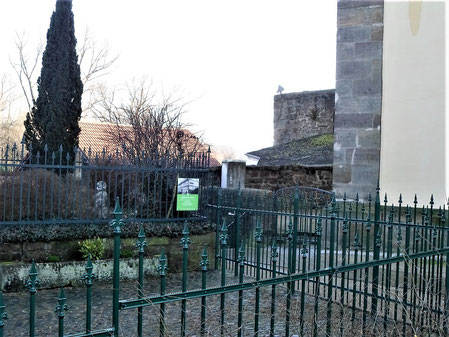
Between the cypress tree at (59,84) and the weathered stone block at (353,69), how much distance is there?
746 centimetres

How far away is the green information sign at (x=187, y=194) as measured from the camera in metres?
8.58

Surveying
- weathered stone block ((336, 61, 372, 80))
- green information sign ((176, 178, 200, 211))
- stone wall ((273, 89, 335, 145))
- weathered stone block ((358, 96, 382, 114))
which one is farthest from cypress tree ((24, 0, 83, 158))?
stone wall ((273, 89, 335, 145))

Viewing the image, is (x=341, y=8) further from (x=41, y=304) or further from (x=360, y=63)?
(x=41, y=304)

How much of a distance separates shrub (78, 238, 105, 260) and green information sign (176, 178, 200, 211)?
5.13 feet

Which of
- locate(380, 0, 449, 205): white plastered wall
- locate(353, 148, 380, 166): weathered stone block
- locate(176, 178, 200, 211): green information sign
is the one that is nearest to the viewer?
locate(176, 178, 200, 211): green information sign

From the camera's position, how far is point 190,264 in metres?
8.49

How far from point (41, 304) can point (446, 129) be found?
736 cm

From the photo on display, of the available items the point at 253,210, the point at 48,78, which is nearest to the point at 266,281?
the point at 253,210

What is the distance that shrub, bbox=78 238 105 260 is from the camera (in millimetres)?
7574

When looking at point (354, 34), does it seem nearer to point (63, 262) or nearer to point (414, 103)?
point (414, 103)

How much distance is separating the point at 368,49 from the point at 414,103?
1.47 m

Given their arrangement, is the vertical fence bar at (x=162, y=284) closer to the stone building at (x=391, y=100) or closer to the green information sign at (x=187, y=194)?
the green information sign at (x=187, y=194)

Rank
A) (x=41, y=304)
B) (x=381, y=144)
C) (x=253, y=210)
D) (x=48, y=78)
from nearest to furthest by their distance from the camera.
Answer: (x=41, y=304) < (x=253, y=210) < (x=381, y=144) < (x=48, y=78)

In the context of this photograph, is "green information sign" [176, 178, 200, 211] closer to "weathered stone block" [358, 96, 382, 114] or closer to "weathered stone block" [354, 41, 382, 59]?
"weathered stone block" [358, 96, 382, 114]
